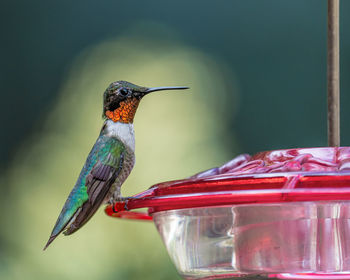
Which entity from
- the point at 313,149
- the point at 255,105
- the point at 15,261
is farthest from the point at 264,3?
the point at 313,149

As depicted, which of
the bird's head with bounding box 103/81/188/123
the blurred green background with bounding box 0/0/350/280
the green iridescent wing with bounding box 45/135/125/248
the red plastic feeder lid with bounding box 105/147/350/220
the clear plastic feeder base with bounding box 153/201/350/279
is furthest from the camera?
the blurred green background with bounding box 0/0/350/280

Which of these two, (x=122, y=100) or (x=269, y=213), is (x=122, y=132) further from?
(x=269, y=213)

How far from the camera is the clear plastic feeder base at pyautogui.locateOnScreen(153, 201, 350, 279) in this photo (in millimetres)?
1313

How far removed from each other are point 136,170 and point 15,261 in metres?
1.02

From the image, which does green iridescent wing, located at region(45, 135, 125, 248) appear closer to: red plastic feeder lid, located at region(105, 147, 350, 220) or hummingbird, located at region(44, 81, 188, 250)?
hummingbird, located at region(44, 81, 188, 250)

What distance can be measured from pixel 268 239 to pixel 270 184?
0.23m

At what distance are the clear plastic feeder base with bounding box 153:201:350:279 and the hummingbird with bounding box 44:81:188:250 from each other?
44 centimetres

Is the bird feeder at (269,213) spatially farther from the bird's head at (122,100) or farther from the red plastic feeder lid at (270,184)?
the bird's head at (122,100)

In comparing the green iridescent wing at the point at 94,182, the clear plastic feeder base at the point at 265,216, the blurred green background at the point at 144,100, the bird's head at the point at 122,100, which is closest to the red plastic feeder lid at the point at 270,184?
the clear plastic feeder base at the point at 265,216

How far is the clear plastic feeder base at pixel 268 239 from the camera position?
4.31ft

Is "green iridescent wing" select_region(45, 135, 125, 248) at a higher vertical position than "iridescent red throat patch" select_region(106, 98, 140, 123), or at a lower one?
lower

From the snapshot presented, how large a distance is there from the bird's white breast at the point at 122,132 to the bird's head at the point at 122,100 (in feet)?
0.05

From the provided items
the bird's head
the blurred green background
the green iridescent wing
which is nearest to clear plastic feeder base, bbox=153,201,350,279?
the green iridescent wing

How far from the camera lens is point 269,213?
52.7 inches
